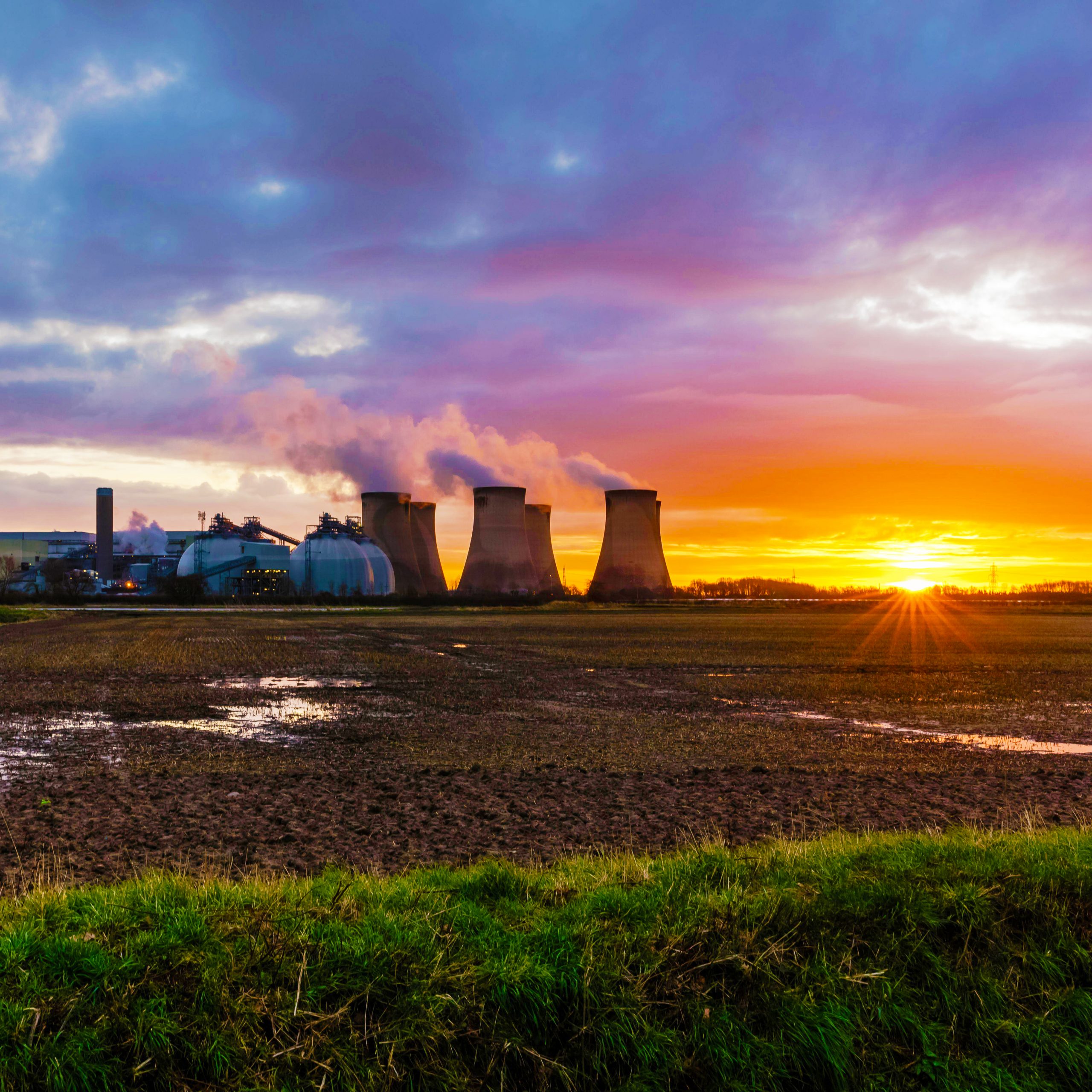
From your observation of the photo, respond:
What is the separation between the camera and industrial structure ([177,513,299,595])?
93438mm

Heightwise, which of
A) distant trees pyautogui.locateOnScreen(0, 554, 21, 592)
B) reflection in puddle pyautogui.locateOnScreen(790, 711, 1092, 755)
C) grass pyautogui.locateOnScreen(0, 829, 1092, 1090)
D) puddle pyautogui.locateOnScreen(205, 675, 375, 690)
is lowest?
puddle pyautogui.locateOnScreen(205, 675, 375, 690)

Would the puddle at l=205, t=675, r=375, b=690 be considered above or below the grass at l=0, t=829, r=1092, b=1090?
below

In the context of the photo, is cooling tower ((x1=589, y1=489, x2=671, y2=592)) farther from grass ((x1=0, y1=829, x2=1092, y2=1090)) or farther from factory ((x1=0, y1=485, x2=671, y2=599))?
grass ((x1=0, y1=829, x2=1092, y2=1090))

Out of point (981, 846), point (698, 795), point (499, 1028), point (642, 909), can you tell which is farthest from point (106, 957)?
point (698, 795)

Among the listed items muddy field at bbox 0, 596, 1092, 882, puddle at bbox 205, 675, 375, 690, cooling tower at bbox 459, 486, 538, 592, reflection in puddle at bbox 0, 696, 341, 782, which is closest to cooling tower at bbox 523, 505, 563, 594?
cooling tower at bbox 459, 486, 538, 592

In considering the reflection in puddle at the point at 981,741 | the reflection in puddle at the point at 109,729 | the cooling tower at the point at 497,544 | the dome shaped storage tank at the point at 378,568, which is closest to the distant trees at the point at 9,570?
the dome shaped storage tank at the point at 378,568

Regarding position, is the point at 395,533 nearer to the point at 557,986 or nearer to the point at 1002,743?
the point at 1002,743

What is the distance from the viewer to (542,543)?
10081cm

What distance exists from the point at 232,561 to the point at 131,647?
6623cm

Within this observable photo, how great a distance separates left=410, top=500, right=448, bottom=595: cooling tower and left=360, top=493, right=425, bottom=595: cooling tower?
1056 mm

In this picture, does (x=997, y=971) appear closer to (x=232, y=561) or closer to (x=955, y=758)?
(x=955, y=758)

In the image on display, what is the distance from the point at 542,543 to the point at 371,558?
18.7 metres

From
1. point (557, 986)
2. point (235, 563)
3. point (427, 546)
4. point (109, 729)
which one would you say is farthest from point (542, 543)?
point (557, 986)

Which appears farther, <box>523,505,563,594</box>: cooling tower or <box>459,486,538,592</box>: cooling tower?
<box>523,505,563,594</box>: cooling tower
